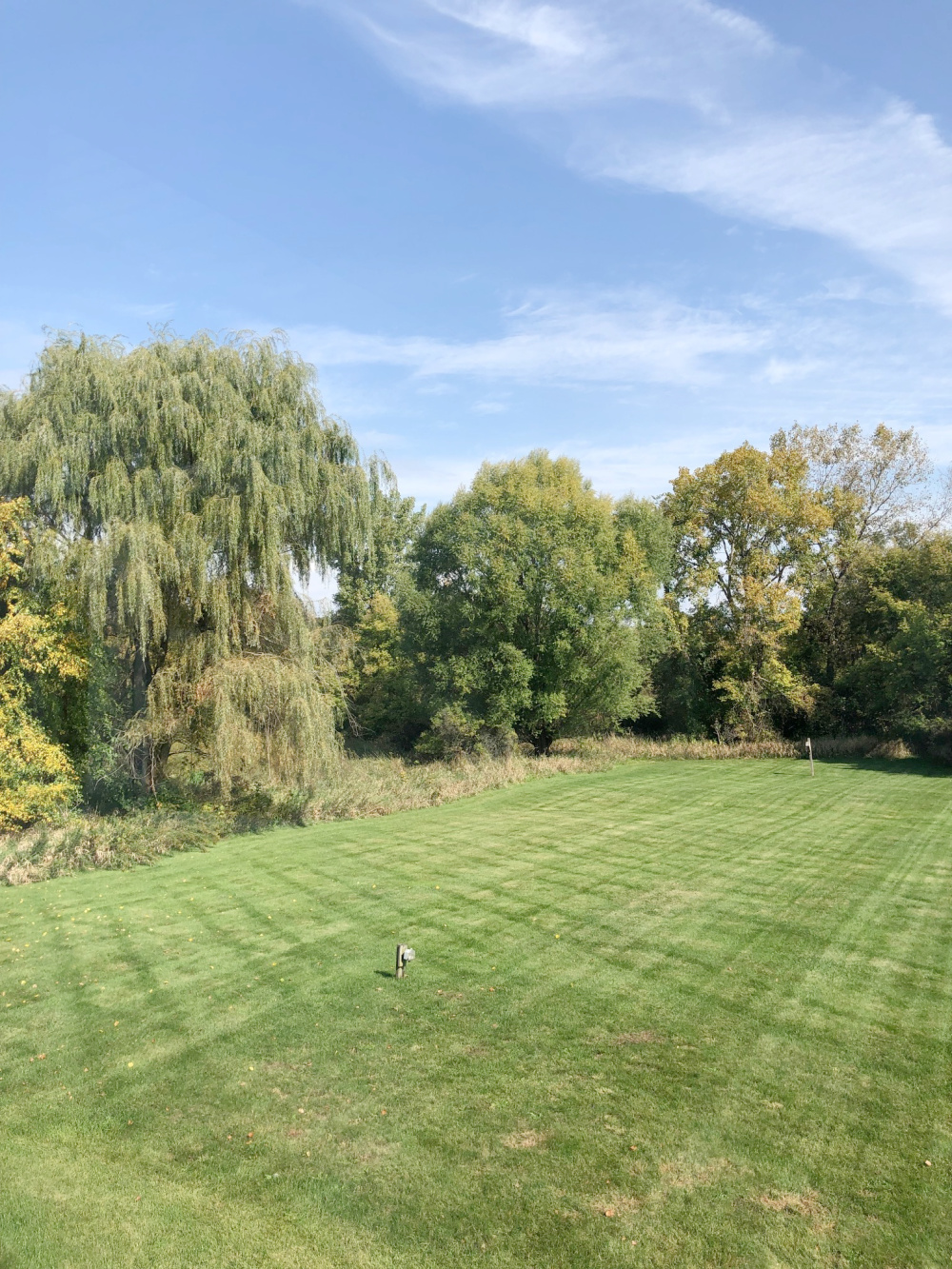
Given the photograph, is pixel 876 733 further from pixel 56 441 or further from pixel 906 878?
pixel 56 441

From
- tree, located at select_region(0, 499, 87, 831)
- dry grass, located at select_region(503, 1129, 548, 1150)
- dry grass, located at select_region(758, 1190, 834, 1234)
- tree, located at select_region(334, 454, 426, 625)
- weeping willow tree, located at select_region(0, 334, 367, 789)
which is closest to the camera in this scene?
dry grass, located at select_region(758, 1190, 834, 1234)

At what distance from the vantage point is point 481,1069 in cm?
667

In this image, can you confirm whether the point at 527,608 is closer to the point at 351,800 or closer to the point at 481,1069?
the point at 351,800

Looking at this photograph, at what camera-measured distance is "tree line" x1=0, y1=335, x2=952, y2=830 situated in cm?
1636

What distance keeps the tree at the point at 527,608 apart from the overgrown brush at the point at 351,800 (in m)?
2.21

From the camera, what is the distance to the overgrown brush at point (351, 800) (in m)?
14.6

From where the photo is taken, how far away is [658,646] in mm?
32531

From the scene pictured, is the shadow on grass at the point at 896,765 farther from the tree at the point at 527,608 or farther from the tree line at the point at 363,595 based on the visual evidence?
the tree at the point at 527,608

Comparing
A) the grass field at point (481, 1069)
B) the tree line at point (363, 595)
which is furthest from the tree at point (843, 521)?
the grass field at point (481, 1069)

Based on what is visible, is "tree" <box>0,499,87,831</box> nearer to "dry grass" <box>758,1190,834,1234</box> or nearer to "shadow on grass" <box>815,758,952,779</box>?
"dry grass" <box>758,1190,834,1234</box>

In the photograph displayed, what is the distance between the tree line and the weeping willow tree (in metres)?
0.06

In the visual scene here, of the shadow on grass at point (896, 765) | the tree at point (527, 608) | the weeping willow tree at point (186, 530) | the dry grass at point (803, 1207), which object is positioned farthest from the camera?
the tree at point (527, 608)

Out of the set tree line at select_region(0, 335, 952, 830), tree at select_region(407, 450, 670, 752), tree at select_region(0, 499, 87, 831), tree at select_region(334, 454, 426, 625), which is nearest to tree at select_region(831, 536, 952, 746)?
tree line at select_region(0, 335, 952, 830)

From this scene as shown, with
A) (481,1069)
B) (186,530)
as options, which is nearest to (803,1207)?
(481,1069)
